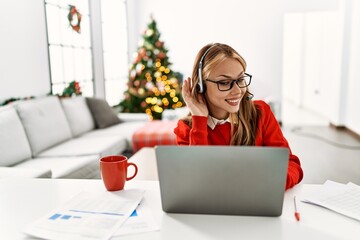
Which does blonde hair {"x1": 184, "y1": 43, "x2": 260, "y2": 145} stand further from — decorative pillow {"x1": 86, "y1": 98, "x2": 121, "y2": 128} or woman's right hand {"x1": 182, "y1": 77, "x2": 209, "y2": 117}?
decorative pillow {"x1": 86, "y1": 98, "x2": 121, "y2": 128}

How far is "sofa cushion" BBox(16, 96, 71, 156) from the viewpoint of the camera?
318cm

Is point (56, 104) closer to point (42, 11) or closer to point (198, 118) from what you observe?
point (42, 11)

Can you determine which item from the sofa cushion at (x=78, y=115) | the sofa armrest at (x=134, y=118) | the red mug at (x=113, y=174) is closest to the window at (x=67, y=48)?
the sofa cushion at (x=78, y=115)

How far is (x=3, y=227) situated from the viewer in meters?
0.99

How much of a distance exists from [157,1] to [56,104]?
154 inches

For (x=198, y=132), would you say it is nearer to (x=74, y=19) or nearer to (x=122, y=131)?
(x=122, y=131)

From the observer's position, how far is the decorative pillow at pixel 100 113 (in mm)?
4461

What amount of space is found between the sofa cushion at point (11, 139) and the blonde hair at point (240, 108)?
189 centimetres

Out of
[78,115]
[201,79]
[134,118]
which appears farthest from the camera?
[134,118]

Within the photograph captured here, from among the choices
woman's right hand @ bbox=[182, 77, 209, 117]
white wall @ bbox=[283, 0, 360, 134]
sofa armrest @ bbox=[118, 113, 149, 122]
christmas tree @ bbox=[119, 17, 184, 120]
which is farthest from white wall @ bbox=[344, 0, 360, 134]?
woman's right hand @ bbox=[182, 77, 209, 117]

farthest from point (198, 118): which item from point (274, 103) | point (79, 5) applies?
point (274, 103)

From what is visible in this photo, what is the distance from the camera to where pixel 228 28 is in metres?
6.87

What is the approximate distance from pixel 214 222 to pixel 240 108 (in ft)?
1.97

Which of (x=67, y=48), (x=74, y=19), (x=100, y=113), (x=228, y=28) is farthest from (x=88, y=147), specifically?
(x=228, y=28)
